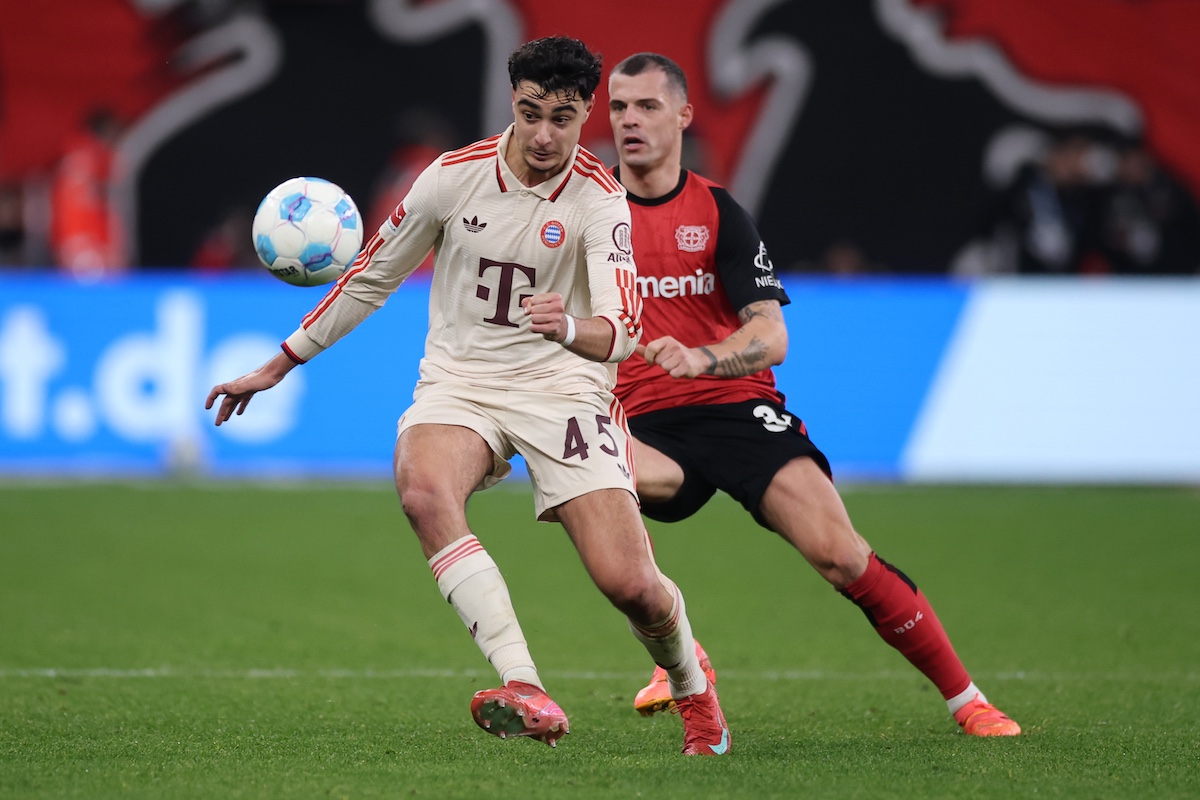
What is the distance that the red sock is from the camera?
5.76 meters

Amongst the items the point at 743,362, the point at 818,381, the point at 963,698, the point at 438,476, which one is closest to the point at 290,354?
the point at 438,476

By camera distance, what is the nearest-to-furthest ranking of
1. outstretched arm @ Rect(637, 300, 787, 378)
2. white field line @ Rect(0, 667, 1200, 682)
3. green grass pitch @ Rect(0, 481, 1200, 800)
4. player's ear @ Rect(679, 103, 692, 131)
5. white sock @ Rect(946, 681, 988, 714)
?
→ green grass pitch @ Rect(0, 481, 1200, 800)
outstretched arm @ Rect(637, 300, 787, 378)
white sock @ Rect(946, 681, 988, 714)
player's ear @ Rect(679, 103, 692, 131)
white field line @ Rect(0, 667, 1200, 682)

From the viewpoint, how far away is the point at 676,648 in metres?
5.29

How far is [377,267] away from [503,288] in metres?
0.42

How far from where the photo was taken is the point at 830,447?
12703 mm

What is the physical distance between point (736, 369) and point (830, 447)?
23.6ft

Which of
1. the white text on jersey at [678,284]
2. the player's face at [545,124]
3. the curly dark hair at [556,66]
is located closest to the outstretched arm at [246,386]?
the player's face at [545,124]

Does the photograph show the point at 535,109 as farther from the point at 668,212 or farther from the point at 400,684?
the point at 400,684

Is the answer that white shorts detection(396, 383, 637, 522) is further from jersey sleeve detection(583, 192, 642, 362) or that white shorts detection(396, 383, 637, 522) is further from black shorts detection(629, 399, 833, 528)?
black shorts detection(629, 399, 833, 528)

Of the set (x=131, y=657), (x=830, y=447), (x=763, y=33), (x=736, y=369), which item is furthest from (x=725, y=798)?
(x=763, y=33)

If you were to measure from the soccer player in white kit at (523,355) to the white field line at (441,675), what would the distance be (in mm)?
1595

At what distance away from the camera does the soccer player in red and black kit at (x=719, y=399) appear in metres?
5.74

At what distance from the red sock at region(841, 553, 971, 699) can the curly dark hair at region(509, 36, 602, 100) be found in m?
2.01

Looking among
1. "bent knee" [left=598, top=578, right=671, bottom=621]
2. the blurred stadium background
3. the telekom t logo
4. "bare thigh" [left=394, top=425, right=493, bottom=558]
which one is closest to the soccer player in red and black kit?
the telekom t logo
